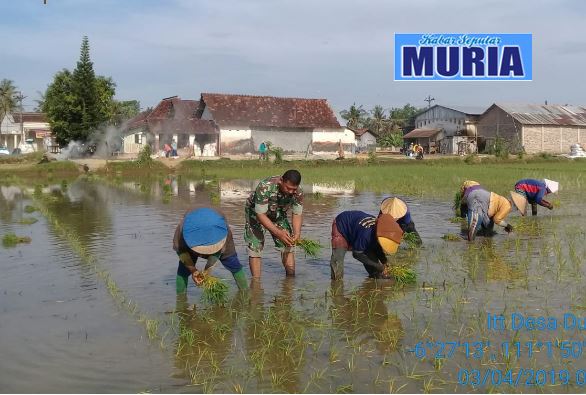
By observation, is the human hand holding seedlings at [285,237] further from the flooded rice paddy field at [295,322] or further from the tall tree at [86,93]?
the tall tree at [86,93]

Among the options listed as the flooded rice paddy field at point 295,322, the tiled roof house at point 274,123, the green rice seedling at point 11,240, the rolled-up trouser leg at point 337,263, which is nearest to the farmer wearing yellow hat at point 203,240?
the flooded rice paddy field at point 295,322

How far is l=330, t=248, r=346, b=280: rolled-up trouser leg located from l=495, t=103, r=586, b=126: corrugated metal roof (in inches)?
1565

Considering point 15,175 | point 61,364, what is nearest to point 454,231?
point 61,364

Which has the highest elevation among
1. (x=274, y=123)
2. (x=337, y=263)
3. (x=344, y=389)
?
(x=274, y=123)

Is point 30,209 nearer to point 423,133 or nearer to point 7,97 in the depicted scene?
point 423,133

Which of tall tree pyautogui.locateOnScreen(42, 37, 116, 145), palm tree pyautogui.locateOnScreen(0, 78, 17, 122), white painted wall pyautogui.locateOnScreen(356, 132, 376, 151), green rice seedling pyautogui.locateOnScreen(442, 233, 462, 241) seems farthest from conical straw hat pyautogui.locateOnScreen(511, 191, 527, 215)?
palm tree pyautogui.locateOnScreen(0, 78, 17, 122)

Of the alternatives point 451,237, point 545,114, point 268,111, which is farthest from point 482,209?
point 545,114

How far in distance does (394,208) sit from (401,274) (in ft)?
3.77

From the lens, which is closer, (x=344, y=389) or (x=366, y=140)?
(x=344, y=389)

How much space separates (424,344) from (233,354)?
1425 millimetres

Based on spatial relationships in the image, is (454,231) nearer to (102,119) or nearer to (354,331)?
(354,331)

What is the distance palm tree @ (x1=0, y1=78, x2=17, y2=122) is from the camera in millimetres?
57531
